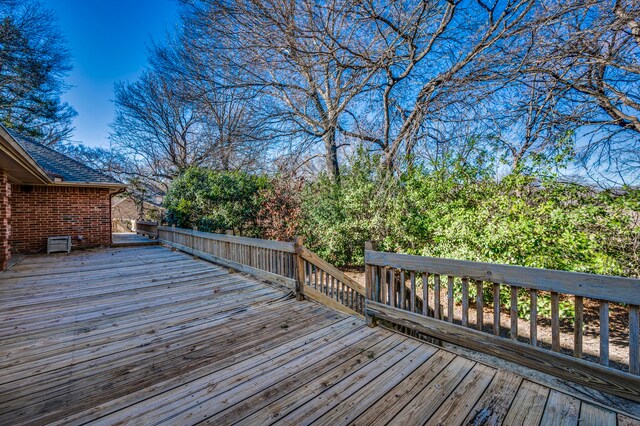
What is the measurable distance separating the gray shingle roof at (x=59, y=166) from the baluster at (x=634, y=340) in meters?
12.0

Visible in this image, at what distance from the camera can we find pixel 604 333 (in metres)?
1.81

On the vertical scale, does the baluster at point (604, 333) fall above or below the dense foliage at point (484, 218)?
below

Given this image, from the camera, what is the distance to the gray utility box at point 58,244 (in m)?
8.50

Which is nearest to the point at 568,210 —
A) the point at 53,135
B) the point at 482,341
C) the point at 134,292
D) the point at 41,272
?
the point at 482,341

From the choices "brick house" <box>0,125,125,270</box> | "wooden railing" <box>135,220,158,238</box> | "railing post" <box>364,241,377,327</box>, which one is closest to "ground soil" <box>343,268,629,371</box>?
"railing post" <box>364,241,377,327</box>

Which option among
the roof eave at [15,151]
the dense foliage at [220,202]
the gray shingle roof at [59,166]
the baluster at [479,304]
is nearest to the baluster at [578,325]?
the baluster at [479,304]

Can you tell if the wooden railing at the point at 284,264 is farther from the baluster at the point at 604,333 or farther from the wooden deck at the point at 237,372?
the baluster at the point at 604,333

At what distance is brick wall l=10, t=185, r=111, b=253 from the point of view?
8.41 m

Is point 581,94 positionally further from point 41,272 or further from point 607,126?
point 41,272

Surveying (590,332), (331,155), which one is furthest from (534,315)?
(331,155)

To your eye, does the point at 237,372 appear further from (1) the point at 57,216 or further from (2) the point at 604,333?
(1) the point at 57,216

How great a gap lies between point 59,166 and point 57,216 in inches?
72.9

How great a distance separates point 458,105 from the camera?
638 cm

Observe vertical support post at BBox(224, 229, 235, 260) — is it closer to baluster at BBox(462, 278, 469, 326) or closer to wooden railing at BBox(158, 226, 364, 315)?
wooden railing at BBox(158, 226, 364, 315)
